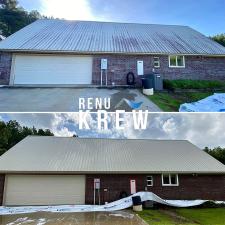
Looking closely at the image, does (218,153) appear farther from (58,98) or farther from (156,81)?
(58,98)

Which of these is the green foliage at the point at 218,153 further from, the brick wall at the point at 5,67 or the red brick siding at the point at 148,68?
the brick wall at the point at 5,67

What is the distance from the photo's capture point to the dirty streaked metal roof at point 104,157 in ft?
59.7

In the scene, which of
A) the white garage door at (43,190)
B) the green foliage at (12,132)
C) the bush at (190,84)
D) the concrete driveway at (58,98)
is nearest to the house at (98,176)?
the white garage door at (43,190)

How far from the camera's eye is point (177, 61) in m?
19.8

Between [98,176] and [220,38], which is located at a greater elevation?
[220,38]

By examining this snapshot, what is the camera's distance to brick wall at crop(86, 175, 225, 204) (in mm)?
18109

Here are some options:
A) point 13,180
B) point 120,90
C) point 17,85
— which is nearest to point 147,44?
point 120,90

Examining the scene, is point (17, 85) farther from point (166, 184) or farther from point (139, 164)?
point (166, 184)

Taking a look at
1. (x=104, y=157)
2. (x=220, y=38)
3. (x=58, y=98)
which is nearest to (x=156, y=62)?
(x=104, y=157)

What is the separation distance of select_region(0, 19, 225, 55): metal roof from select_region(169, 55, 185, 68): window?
41 cm

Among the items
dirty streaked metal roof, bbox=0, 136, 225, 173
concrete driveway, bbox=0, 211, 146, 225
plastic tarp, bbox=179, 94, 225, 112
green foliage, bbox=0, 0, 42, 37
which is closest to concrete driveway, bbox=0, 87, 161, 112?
plastic tarp, bbox=179, 94, 225, 112

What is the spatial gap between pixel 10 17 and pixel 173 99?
26015 mm

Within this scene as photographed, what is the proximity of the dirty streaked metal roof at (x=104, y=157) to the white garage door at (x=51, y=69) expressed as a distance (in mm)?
5553

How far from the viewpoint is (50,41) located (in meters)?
19.9
